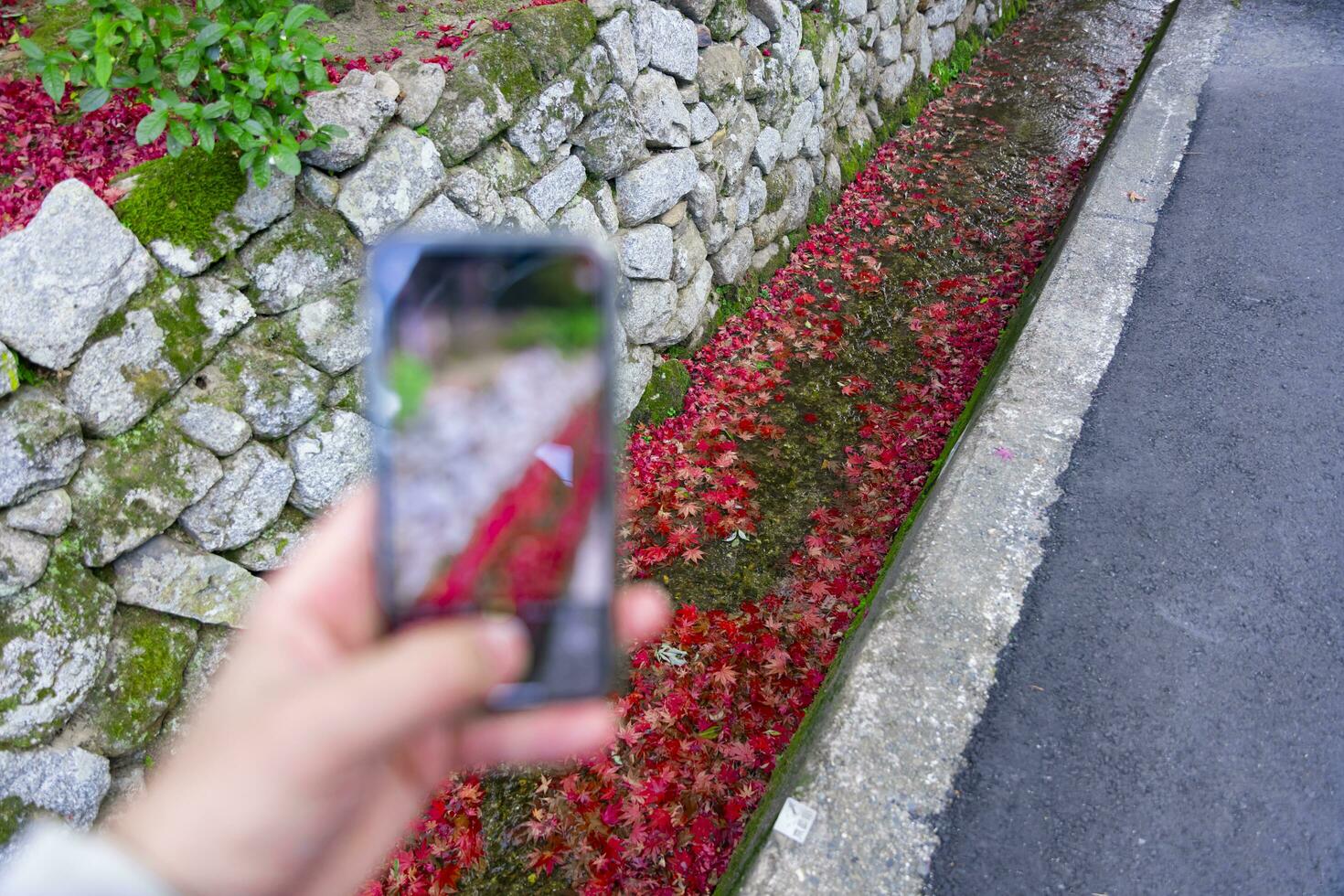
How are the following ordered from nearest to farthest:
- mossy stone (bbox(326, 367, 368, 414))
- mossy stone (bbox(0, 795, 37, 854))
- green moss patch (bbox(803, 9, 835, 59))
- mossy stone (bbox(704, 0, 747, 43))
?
mossy stone (bbox(0, 795, 37, 854)) < mossy stone (bbox(326, 367, 368, 414)) < mossy stone (bbox(704, 0, 747, 43)) < green moss patch (bbox(803, 9, 835, 59))

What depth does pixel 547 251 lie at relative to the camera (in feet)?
3.48

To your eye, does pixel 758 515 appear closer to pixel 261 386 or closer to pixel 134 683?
pixel 261 386

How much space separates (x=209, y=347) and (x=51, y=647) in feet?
3.21

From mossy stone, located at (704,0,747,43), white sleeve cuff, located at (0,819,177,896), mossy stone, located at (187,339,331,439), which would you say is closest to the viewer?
white sleeve cuff, located at (0,819,177,896)

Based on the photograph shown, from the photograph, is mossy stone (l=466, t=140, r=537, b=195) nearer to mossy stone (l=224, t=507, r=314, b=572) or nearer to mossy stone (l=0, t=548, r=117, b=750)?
mossy stone (l=224, t=507, r=314, b=572)

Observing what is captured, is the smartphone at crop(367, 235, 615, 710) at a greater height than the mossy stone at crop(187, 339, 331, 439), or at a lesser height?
greater

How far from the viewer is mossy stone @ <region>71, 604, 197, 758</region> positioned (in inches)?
97.3

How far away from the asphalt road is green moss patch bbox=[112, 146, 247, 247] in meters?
2.80

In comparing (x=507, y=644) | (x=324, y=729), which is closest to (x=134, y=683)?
(x=324, y=729)

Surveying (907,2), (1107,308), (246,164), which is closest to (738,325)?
(1107,308)

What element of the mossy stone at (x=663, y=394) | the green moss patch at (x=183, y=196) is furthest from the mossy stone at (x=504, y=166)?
the mossy stone at (x=663, y=394)

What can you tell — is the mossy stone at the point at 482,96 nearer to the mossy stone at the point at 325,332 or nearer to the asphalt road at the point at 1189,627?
the mossy stone at the point at 325,332

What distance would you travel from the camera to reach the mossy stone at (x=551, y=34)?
11.0ft

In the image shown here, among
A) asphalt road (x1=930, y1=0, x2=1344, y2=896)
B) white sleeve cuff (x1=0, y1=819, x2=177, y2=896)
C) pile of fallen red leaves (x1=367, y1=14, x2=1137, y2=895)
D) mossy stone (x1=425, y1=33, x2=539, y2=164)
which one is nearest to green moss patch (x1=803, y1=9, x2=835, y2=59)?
pile of fallen red leaves (x1=367, y1=14, x2=1137, y2=895)
